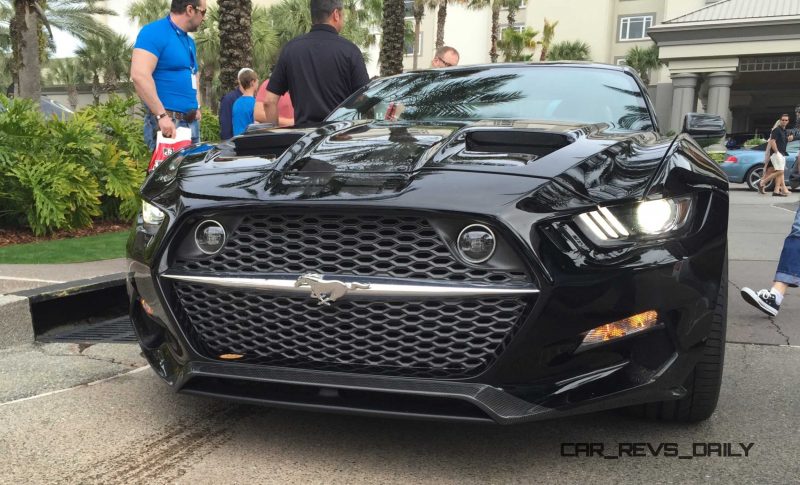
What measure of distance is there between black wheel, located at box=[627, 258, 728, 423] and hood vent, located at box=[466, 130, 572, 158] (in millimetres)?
761

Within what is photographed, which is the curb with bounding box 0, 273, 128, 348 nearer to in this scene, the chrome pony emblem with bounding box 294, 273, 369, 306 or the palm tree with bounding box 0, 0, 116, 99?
the chrome pony emblem with bounding box 294, 273, 369, 306

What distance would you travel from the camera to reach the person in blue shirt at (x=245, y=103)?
729 centimetres

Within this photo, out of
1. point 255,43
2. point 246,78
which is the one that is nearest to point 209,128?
point 246,78

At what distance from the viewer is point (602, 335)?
2.14 m

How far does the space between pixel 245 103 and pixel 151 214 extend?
192 inches

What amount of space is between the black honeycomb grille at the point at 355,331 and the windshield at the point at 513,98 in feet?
4.58

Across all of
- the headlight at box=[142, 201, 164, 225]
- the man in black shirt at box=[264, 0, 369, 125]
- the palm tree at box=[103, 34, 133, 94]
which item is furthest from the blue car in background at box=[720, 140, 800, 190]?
the palm tree at box=[103, 34, 133, 94]

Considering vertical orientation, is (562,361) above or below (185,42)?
below

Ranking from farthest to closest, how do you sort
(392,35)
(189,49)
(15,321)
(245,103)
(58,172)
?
(392,35) < (245,103) < (58,172) < (189,49) < (15,321)

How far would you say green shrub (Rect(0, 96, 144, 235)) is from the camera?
6328 mm

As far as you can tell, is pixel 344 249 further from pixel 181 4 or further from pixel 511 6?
pixel 511 6

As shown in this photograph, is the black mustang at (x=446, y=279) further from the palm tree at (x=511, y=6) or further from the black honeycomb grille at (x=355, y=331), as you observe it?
the palm tree at (x=511, y=6)

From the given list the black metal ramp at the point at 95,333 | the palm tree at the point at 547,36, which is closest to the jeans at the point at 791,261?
the black metal ramp at the point at 95,333

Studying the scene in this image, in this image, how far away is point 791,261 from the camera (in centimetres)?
427
